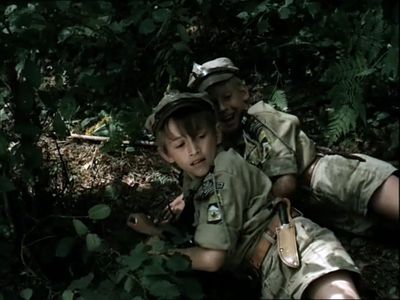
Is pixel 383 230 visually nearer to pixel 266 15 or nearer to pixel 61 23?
pixel 61 23

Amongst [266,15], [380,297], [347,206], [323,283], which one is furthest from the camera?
[266,15]

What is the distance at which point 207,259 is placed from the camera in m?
3.11

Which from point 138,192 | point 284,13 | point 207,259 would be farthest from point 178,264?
point 284,13

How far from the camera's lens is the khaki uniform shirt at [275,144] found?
148 inches

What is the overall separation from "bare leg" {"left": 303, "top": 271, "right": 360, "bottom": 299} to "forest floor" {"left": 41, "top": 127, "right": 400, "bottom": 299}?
1.18 ft

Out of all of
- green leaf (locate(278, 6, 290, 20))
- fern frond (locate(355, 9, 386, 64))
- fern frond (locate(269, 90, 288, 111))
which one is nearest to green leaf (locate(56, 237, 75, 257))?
fern frond (locate(269, 90, 288, 111))

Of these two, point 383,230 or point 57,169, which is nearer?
point 383,230

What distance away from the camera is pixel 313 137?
180 inches

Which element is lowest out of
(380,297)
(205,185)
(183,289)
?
(380,297)

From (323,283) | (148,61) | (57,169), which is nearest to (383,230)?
(323,283)

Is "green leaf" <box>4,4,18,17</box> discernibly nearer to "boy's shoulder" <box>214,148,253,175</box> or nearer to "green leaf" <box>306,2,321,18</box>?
"boy's shoulder" <box>214,148,253,175</box>

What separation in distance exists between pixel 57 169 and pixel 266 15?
187cm

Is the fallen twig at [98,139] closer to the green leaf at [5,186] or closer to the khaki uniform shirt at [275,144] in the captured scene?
the khaki uniform shirt at [275,144]

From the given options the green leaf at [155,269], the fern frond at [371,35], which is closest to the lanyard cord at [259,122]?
the fern frond at [371,35]
